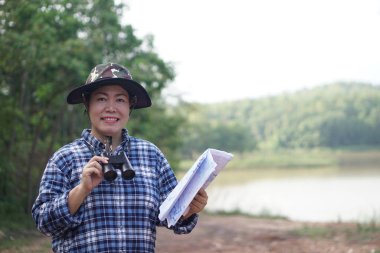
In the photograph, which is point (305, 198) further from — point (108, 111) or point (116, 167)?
point (116, 167)

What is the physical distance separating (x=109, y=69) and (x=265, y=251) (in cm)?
637

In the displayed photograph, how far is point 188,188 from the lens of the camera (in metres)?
1.90

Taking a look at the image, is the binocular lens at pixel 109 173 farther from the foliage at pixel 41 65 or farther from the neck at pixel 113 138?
the foliage at pixel 41 65

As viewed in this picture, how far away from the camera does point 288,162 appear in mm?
46531

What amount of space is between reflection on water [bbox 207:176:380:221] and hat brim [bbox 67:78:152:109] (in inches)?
517

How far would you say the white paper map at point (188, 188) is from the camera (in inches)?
72.7

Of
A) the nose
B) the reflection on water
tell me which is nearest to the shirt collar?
the nose

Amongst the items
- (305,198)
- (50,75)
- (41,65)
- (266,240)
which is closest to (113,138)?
(266,240)

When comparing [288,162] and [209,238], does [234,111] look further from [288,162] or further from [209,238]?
[209,238]

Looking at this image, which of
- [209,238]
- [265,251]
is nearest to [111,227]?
[265,251]

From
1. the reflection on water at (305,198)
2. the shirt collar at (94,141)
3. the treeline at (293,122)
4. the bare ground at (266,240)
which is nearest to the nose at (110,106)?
the shirt collar at (94,141)

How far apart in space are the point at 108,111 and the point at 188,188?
0.39 metres

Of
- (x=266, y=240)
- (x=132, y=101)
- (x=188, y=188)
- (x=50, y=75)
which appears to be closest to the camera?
(x=188, y=188)

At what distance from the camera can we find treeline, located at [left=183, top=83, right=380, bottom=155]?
4988 centimetres
